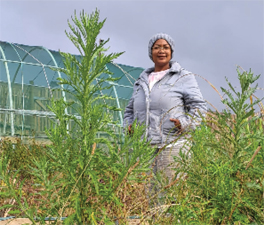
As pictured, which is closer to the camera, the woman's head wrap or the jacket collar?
the jacket collar

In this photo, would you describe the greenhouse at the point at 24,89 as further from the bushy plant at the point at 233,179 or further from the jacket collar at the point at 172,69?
the bushy plant at the point at 233,179

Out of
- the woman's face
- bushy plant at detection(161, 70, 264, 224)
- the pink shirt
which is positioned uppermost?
the woman's face

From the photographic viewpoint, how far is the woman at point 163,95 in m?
3.54

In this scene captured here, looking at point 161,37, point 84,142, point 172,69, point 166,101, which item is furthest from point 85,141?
point 161,37

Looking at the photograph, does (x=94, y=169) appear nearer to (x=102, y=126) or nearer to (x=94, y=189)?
(x=94, y=189)

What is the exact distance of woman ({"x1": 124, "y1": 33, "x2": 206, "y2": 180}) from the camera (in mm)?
3541

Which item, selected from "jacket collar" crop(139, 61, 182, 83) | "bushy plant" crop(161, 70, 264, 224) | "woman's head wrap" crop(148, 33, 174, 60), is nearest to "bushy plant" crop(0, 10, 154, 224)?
"bushy plant" crop(161, 70, 264, 224)

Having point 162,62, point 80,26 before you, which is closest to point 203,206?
point 80,26

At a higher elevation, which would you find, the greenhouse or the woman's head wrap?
the woman's head wrap

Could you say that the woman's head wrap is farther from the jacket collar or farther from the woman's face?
the jacket collar

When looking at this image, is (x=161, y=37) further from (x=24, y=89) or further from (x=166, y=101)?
(x=24, y=89)

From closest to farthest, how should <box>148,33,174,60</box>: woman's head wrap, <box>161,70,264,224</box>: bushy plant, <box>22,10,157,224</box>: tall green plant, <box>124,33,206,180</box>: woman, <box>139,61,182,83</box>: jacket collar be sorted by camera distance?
1. <box>22,10,157,224</box>: tall green plant
2. <box>161,70,264,224</box>: bushy plant
3. <box>124,33,206,180</box>: woman
4. <box>139,61,182,83</box>: jacket collar
5. <box>148,33,174,60</box>: woman's head wrap

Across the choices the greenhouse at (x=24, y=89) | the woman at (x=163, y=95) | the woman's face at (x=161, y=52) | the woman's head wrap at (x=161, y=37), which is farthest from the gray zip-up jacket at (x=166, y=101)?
the greenhouse at (x=24, y=89)

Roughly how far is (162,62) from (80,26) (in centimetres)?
239
